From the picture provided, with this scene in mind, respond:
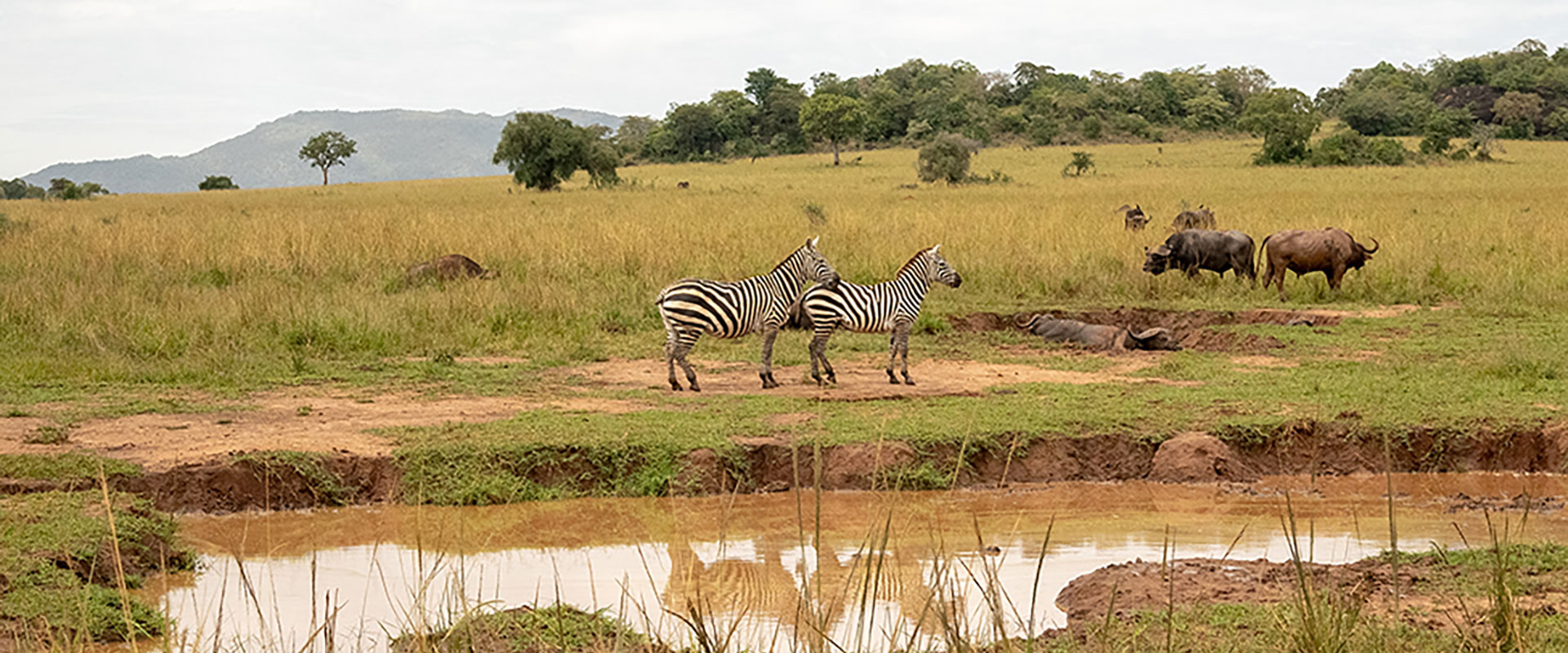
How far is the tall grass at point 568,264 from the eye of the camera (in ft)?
34.9

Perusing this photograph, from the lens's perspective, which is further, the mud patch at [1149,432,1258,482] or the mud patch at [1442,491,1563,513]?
the mud patch at [1149,432,1258,482]

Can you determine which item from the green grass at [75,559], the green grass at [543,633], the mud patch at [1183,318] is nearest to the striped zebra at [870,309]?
the mud patch at [1183,318]

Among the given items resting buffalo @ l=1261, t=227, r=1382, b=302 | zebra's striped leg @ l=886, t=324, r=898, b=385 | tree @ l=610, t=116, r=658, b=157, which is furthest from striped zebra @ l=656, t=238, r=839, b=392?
tree @ l=610, t=116, r=658, b=157

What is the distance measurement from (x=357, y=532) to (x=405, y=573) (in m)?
0.89

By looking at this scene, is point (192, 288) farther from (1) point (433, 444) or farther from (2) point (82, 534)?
(2) point (82, 534)

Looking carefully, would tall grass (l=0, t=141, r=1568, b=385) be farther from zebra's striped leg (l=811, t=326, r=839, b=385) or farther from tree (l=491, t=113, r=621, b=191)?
tree (l=491, t=113, r=621, b=191)

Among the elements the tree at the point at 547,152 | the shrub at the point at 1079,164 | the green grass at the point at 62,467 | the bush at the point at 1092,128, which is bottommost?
the green grass at the point at 62,467

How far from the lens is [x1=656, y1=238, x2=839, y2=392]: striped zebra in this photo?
890cm

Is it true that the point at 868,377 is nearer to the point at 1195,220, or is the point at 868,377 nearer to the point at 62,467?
the point at 62,467

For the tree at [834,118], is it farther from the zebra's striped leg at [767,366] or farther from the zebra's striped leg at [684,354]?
the zebra's striped leg at [684,354]

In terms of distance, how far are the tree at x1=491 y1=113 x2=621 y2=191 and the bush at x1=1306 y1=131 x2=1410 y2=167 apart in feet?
70.9

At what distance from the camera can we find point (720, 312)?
29.5 ft

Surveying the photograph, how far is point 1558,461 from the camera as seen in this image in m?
7.20

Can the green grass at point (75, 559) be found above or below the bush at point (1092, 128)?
below
